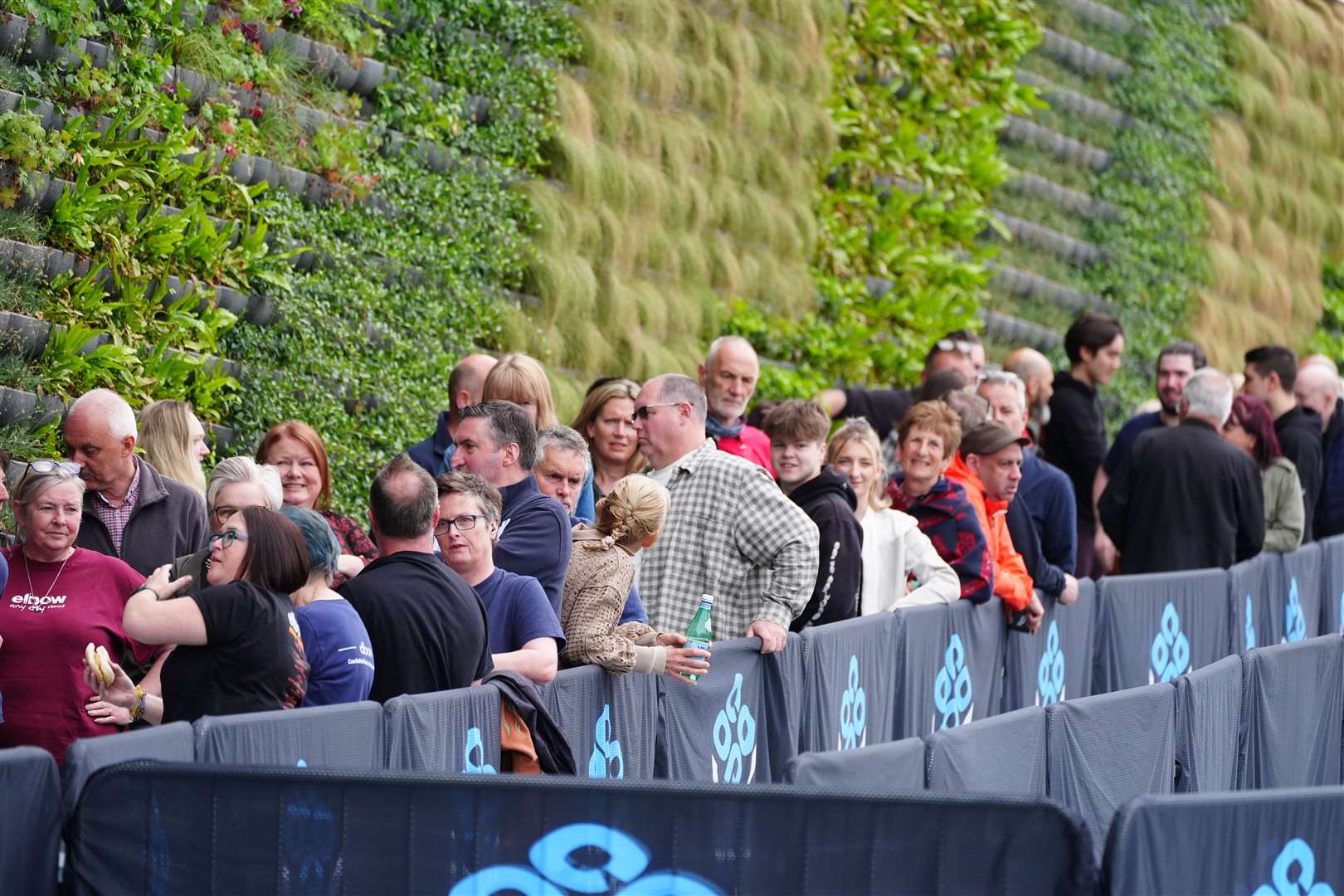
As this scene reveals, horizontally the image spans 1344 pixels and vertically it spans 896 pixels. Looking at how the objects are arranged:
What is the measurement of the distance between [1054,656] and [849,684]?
91.4 inches

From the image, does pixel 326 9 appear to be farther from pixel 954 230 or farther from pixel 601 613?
pixel 954 230

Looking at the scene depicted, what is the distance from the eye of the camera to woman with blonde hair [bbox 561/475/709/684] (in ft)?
22.1

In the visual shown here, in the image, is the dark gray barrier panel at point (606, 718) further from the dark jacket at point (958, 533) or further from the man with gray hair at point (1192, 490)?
the man with gray hair at point (1192, 490)

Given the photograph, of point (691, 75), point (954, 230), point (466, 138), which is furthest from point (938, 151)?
point (466, 138)

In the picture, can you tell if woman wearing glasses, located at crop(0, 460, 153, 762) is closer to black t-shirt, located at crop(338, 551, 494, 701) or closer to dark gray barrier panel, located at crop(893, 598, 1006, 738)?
black t-shirt, located at crop(338, 551, 494, 701)

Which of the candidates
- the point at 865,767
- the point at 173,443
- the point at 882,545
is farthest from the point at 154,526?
the point at 865,767

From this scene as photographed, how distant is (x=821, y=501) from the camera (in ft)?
26.8

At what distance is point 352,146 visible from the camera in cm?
Result: 1138

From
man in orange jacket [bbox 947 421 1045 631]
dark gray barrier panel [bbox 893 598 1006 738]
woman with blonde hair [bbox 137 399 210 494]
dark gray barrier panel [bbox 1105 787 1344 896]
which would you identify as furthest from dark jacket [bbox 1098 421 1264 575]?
dark gray barrier panel [bbox 1105 787 1344 896]

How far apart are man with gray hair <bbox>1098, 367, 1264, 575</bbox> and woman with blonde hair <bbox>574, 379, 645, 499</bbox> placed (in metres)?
4.02

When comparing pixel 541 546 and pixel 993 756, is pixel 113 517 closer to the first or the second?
pixel 541 546

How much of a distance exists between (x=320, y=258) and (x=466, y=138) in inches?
64.0

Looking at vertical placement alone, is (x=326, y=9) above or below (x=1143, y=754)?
above

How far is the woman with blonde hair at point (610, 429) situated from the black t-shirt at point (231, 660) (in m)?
3.15
